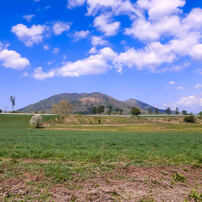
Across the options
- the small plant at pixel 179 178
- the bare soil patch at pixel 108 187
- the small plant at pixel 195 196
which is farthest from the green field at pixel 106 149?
the small plant at pixel 195 196

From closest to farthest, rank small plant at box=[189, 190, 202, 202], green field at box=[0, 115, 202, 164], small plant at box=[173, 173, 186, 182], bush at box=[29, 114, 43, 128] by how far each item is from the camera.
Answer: small plant at box=[189, 190, 202, 202]
small plant at box=[173, 173, 186, 182]
green field at box=[0, 115, 202, 164]
bush at box=[29, 114, 43, 128]

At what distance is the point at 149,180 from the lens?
Result: 660cm

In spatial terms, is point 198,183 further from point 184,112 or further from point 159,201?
point 184,112

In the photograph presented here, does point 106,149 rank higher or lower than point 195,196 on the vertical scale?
lower

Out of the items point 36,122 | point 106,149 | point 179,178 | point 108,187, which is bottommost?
point 36,122

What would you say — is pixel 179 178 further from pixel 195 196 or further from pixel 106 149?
pixel 106 149

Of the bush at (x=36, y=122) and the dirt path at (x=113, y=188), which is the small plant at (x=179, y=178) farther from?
the bush at (x=36, y=122)

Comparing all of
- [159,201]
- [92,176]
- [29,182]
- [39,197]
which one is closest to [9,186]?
[29,182]

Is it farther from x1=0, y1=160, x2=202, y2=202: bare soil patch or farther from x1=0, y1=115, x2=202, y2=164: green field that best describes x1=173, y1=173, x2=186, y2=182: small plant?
x1=0, y1=115, x2=202, y2=164: green field

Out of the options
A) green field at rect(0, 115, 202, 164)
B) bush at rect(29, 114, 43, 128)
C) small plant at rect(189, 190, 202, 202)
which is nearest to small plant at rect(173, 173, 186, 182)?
small plant at rect(189, 190, 202, 202)

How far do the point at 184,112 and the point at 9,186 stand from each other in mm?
181940

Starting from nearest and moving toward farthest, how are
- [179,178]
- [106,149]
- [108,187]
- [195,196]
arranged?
1. [195,196]
2. [108,187]
3. [179,178]
4. [106,149]

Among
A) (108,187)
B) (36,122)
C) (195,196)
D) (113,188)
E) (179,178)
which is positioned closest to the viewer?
(195,196)

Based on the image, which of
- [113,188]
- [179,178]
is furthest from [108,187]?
[179,178]
